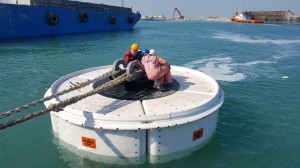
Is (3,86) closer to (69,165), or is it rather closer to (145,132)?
(69,165)

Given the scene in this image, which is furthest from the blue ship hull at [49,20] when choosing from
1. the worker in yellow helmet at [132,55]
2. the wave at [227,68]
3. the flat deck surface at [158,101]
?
the worker in yellow helmet at [132,55]

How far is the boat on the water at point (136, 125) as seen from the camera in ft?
15.7

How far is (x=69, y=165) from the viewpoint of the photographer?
17.4 ft

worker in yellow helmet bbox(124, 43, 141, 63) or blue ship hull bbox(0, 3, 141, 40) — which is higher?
blue ship hull bbox(0, 3, 141, 40)

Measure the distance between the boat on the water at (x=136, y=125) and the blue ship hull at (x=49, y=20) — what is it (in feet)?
89.9

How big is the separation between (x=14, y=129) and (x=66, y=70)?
773cm

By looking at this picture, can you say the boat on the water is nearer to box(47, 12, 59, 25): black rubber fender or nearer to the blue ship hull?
the blue ship hull

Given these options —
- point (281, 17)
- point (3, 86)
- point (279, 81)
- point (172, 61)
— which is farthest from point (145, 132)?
point (281, 17)

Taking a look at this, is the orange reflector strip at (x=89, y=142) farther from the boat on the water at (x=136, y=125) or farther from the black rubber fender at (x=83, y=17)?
the black rubber fender at (x=83, y=17)

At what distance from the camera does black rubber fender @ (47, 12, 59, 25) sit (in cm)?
3170

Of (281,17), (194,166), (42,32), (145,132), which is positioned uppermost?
(281,17)

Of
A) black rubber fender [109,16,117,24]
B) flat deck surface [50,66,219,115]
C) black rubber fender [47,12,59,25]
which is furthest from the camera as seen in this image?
black rubber fender [109,16,117,24]

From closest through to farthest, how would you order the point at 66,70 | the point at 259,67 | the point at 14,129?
1. the point at 14,129
2. the point at 66,70
3. the point at 259,67

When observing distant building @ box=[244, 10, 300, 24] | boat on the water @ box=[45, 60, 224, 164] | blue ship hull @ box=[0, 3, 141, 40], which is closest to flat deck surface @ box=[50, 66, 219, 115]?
boat on the water @ box=[45, 60, 224, 164]
